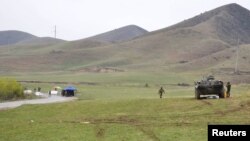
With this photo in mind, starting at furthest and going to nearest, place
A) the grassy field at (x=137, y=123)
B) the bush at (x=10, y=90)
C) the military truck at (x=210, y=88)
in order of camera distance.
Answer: the bush at (x=10, y=90)
the military truck at (x=210, y=88)
the grassy field at (x=137, y=123)

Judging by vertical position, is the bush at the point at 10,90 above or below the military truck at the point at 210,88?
below

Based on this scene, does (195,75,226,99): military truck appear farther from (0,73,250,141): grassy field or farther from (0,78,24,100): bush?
(0,78,24,100): bush

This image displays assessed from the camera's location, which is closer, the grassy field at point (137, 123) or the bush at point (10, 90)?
the grassy field at point (137, 123)

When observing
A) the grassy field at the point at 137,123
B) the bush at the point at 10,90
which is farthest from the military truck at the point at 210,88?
the bush at the point at 10,90

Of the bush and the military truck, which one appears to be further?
the bush

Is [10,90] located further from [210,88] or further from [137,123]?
[137,123]

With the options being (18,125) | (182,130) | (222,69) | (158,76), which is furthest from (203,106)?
(222,69)

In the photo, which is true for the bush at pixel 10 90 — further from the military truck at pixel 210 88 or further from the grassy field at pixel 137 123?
the military truck at pixel 210 88

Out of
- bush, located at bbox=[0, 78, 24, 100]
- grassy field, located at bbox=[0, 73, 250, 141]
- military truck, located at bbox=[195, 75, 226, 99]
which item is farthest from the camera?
bush, located at bbox=[0, 78, 24, 100]

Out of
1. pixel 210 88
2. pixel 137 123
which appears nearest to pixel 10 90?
pixel 210 88

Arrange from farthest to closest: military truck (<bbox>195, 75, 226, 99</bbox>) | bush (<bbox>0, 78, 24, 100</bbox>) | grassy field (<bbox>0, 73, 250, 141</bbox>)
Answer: bush (<bbox>0, 78, 24, 100</bbox>) < military truck (<bbox>195, 75, 226, 99</bbox>) < grassy field (<bbox>0, 73, 250, 141</bbox>)

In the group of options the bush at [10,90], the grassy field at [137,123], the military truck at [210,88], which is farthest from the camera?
the bush at [10,90]

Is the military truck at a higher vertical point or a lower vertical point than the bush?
higher

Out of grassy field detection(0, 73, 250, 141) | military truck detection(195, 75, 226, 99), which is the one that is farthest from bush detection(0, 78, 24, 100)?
military truck detection(195, 75, 226, 99)
